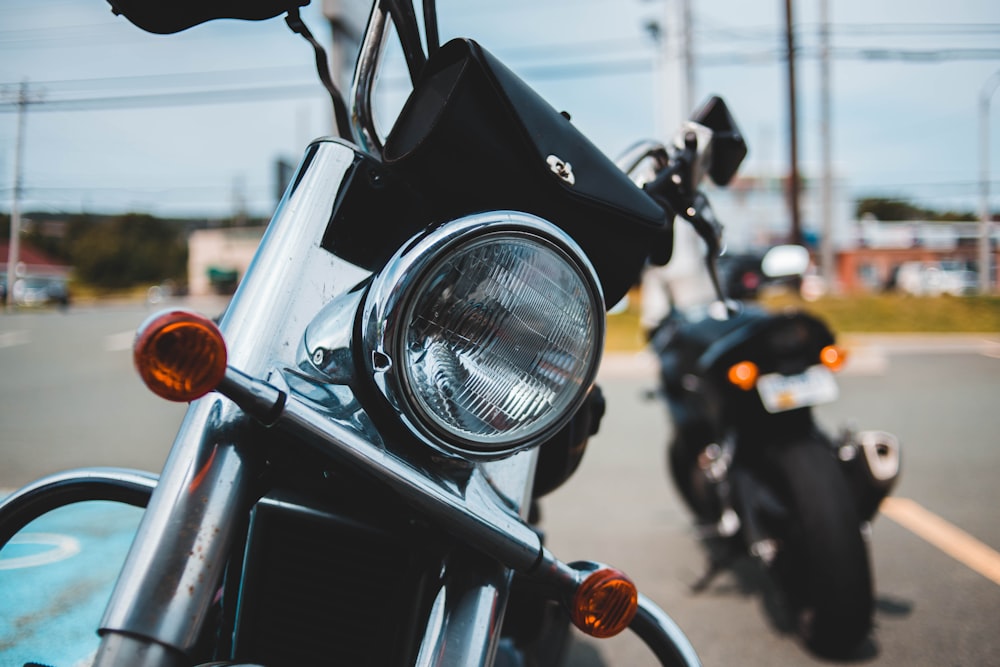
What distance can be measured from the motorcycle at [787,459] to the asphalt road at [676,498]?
19cm

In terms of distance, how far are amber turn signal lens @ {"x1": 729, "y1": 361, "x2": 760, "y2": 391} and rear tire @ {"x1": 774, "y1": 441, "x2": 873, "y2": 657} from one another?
1.01 ft

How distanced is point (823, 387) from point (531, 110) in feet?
6.22

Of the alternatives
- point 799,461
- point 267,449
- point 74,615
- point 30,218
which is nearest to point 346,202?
point 267,449

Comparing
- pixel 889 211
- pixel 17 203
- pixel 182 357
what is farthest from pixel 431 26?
pixel 889 211

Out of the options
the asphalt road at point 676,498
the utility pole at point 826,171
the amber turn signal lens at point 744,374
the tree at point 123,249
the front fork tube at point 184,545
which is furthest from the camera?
the utility pole at point 826,171

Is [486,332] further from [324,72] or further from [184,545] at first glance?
[324,72]

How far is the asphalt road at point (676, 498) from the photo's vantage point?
2.34m

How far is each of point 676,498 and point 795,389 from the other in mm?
1712

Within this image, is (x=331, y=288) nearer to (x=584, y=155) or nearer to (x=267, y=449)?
(x=267, y=449)

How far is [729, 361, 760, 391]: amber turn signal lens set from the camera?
248 cm

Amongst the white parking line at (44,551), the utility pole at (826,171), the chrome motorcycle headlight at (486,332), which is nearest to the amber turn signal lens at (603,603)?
the chrome motorcycle headlight at (486,332)

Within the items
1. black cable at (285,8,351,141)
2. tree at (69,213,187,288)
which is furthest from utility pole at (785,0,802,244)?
black cable at (285,8,351,141)

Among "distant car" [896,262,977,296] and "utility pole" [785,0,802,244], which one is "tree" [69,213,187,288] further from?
"distant car" [896,262,977,296]

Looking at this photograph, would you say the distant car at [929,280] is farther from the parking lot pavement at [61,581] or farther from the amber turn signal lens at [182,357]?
the amber turn signal lens at [182,357]
